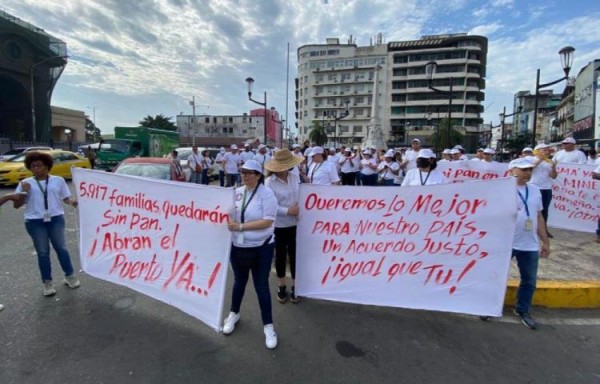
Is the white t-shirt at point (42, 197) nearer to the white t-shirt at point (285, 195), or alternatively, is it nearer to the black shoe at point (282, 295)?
the white t-shirt at point (285, 195)

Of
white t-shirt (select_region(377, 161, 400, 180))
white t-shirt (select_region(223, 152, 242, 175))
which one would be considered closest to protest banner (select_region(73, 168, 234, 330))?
white t-shirt (select_region(377, 161, 400, 180))

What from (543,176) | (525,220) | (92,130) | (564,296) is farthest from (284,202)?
(92,130)

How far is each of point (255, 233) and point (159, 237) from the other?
118 cm

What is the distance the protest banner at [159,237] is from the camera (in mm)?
3248

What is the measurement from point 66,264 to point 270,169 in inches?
111

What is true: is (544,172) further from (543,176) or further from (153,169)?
(153,169)

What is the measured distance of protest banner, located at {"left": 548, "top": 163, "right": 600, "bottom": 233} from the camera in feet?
22.1

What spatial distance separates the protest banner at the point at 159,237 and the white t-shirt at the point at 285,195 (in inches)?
28.3

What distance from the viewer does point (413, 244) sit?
11.9 feet

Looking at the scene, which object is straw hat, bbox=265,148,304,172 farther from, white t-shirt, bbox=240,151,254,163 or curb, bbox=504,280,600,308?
white t-shirt, bbox=240,151,254,163

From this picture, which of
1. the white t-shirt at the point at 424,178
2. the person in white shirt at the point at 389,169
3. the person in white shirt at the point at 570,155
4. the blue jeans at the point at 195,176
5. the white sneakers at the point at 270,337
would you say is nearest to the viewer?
A: the white sneakers at the point at 270,337

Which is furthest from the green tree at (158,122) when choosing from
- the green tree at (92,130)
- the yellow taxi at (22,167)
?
the yellow taxi at (22,167)

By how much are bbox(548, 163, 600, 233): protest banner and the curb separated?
138 inches

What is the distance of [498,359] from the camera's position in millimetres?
2982
